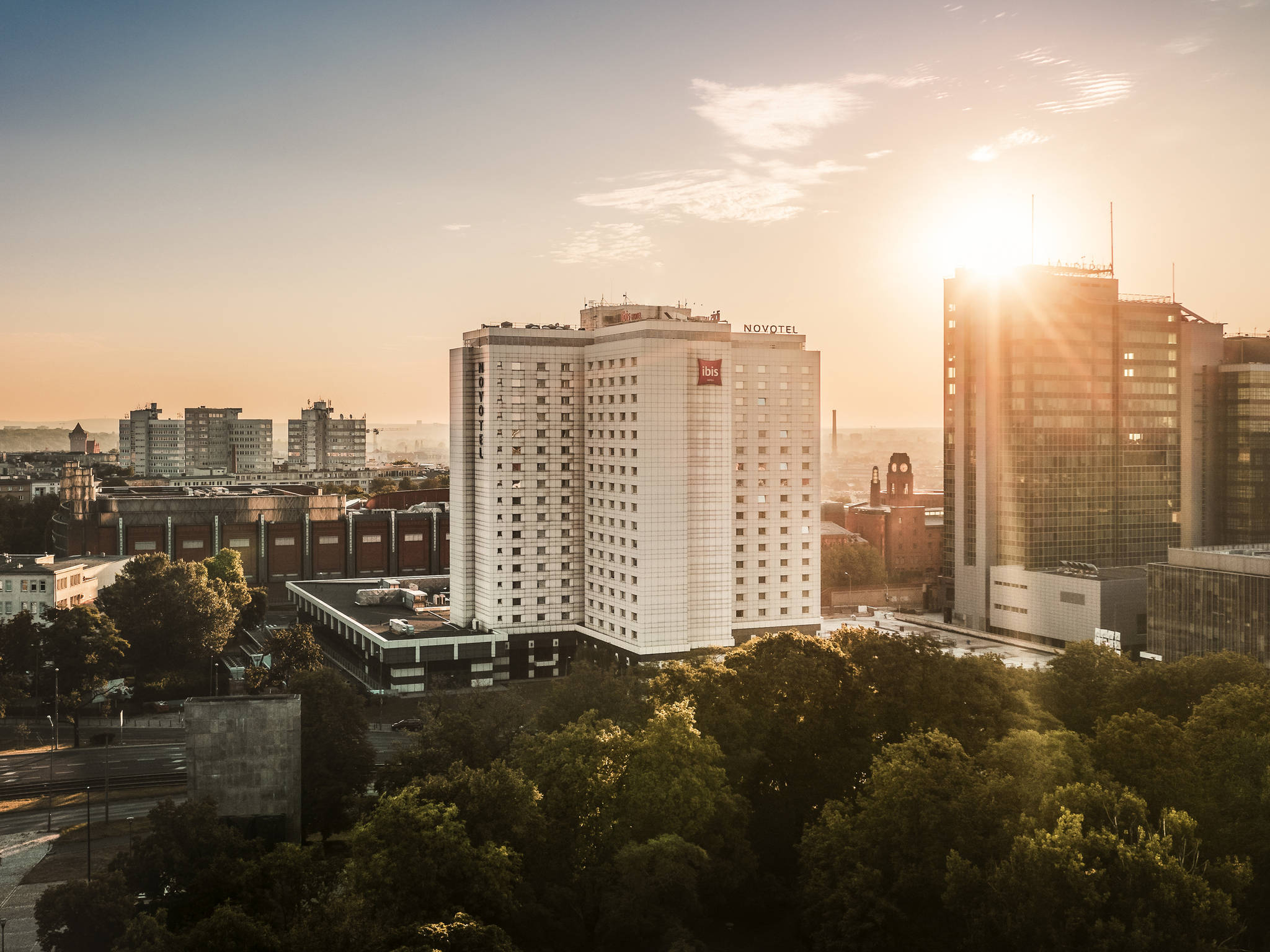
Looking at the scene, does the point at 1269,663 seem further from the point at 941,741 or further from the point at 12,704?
the point at 12,704

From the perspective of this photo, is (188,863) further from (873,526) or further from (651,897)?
(873,526)

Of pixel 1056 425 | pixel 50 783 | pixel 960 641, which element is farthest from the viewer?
pixel 1056 425

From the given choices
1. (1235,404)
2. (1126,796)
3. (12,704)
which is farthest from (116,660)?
(1235,404)

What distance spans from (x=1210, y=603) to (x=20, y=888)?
71.7m

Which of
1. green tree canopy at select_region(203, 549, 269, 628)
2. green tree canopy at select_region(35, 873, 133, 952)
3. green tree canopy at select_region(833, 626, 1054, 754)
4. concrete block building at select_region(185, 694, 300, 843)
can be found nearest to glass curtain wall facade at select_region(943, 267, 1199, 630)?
green tree canopy at select_region(833, 626, 1054, 754)

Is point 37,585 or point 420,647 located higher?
point 37,585

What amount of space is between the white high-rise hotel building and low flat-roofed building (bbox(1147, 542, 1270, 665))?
24.5 m

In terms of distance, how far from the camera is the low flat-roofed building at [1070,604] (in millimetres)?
89438

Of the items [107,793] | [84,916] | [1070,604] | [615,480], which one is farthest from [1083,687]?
[107,793]

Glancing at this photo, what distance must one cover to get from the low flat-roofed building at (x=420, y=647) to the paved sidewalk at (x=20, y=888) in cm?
2826

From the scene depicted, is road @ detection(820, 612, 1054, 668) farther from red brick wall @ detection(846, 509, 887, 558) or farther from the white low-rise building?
the white low-rise building

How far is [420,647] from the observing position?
78312 millimetres

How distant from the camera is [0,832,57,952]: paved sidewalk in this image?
42.0 meters

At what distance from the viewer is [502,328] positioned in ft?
272
